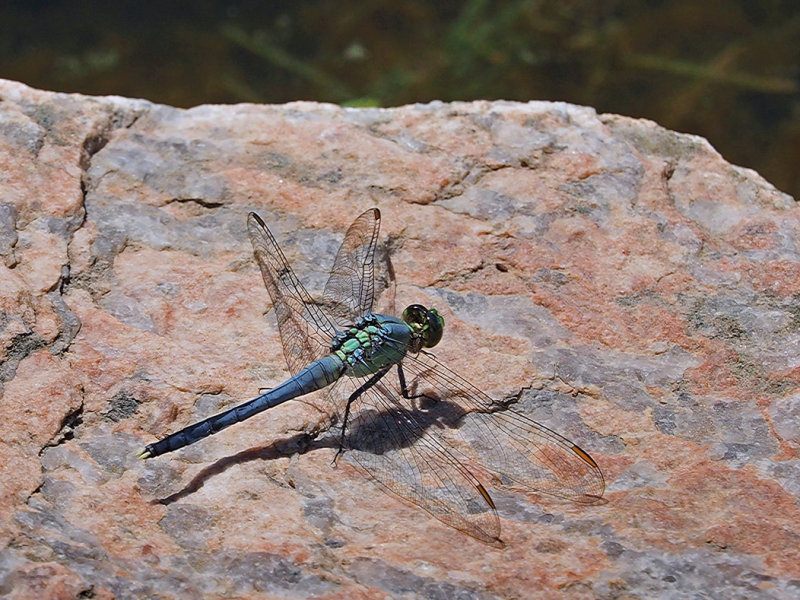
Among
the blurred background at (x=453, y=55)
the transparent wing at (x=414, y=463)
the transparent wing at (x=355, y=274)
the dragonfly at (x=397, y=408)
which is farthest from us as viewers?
the blurred background at (x=453, y=55)

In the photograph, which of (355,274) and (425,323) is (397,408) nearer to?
(425,323)

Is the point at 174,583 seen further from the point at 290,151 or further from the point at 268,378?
the point at 290,151

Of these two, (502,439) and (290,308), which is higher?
(290,308)

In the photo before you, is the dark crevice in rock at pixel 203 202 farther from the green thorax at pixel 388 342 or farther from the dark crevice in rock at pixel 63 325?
the green thorax at pixel 388 342

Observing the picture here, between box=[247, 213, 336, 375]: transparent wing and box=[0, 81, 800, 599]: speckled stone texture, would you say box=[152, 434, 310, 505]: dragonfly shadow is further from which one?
box=[247, 213, 336, 375]: transparent wing

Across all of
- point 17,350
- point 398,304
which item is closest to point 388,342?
point 398,304

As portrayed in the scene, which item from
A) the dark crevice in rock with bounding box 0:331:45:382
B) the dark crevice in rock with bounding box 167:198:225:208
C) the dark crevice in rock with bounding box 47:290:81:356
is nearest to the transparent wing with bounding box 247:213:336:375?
the dark crevice in rock with bounding box 167:198:225:208

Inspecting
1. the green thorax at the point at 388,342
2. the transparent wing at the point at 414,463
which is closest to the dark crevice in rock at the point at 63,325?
the green thorax at the point at 388,342
